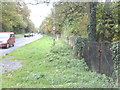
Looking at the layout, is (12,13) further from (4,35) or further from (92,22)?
(92,22)

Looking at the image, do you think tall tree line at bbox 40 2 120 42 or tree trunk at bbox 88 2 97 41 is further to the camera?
tree trunk at bbox 88 2 97 41

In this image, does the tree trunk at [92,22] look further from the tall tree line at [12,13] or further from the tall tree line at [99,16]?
the tall tree line at [12,13]

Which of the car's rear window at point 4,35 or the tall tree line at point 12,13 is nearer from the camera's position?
the car's rear window at point 4,35

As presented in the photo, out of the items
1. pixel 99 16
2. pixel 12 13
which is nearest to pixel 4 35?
pixel 12 13

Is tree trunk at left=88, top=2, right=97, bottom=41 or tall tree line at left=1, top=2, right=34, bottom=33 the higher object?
tall tree line at left=1, top=2, right=34, bottom=33

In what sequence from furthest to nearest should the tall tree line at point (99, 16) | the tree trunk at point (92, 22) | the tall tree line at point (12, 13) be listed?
the tall tree line at point (12, 13), the tree trunk at point (92, 22), the tall tree line at point (99, 16)

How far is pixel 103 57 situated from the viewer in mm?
5434

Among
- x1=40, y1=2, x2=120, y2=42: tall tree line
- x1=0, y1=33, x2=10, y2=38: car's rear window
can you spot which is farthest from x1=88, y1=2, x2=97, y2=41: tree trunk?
x1=0, y1=33, x2=10, y2=38: car's rear window

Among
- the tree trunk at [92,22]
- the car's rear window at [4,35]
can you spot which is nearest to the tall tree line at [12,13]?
the car's rear window at [4,35]

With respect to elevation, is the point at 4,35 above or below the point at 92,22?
below

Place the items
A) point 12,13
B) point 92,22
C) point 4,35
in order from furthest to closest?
point 12,13, point 4,35, point 92,22

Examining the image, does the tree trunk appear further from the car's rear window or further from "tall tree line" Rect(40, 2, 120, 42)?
the car's rear window

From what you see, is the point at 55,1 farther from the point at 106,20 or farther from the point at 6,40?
the point at 6,40

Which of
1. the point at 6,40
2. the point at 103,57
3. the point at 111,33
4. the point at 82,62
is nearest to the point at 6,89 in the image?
the point at 103,57
